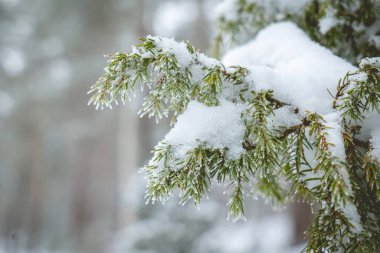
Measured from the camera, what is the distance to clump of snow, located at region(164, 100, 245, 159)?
102cm

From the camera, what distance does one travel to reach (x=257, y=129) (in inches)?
39.2

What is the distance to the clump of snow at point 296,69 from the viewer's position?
117 cm

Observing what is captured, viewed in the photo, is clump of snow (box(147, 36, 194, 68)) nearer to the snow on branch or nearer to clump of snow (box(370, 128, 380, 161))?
the snow on branch

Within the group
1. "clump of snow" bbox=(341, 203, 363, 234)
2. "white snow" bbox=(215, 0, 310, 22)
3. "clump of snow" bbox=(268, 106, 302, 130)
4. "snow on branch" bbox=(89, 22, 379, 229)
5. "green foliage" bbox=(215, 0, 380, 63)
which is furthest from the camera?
"white snow" bbox=(215, 0, 310, 22)

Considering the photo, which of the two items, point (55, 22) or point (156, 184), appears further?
point (55, 22)

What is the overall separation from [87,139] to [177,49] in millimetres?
16652

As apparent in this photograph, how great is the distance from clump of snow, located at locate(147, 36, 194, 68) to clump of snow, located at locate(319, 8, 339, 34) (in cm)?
87

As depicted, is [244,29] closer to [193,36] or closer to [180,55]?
[180,55]

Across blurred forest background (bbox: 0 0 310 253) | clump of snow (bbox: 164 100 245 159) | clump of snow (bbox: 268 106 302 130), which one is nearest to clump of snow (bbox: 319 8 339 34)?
clump of snow (bbox: 268 106 302 130)

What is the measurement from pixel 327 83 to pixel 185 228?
4.73m

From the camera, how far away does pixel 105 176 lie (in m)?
18.8

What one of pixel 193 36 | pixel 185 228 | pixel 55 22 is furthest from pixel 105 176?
pixel 185 228

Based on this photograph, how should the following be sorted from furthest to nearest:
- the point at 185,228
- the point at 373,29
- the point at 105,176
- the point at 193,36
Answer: the point at 105,176, the point at 193,36, the point at 185,228, the point at 373,29

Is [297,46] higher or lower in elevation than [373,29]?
lower
